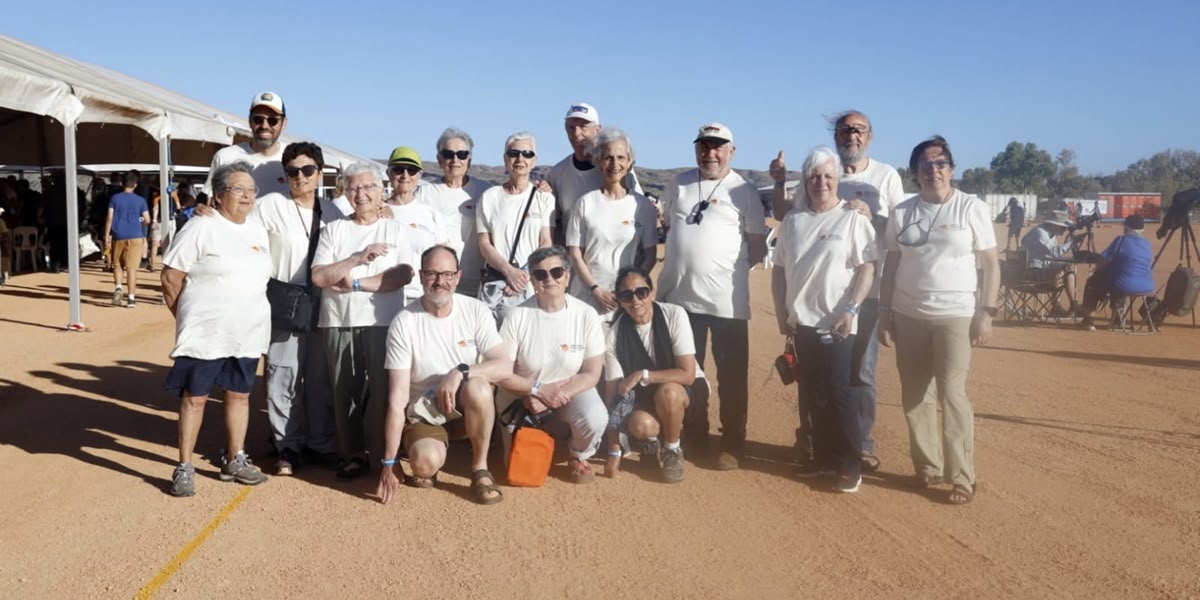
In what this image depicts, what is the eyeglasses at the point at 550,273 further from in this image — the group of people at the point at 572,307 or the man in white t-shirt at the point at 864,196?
the man in white t-shirt at the point at 864,196

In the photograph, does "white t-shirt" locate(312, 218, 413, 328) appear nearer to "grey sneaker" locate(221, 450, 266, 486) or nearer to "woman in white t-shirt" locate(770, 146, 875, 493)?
"grey sneaker" locate(221, 450, 266, 486)

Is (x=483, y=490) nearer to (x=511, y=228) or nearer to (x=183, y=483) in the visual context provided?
(x=183, y=483)

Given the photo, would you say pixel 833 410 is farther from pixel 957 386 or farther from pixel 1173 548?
pixel 1173 548

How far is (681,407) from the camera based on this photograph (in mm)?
5609

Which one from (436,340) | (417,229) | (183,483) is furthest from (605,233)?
(183,483)

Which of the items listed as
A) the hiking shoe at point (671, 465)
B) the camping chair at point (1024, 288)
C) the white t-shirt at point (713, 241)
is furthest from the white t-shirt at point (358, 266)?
the camping chair at point (1024, 288)

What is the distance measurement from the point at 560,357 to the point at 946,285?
6.94ft

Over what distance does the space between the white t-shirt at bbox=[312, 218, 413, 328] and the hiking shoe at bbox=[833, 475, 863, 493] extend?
2670 mm

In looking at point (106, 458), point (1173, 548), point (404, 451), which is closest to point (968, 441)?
point (1173, 548)

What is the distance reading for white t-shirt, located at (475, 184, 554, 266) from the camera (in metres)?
6.03

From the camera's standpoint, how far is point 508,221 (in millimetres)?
6039

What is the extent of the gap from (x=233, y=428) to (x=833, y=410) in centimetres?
330

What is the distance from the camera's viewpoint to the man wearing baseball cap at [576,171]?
6.23 metres

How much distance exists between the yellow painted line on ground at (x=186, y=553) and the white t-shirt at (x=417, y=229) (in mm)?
1414
